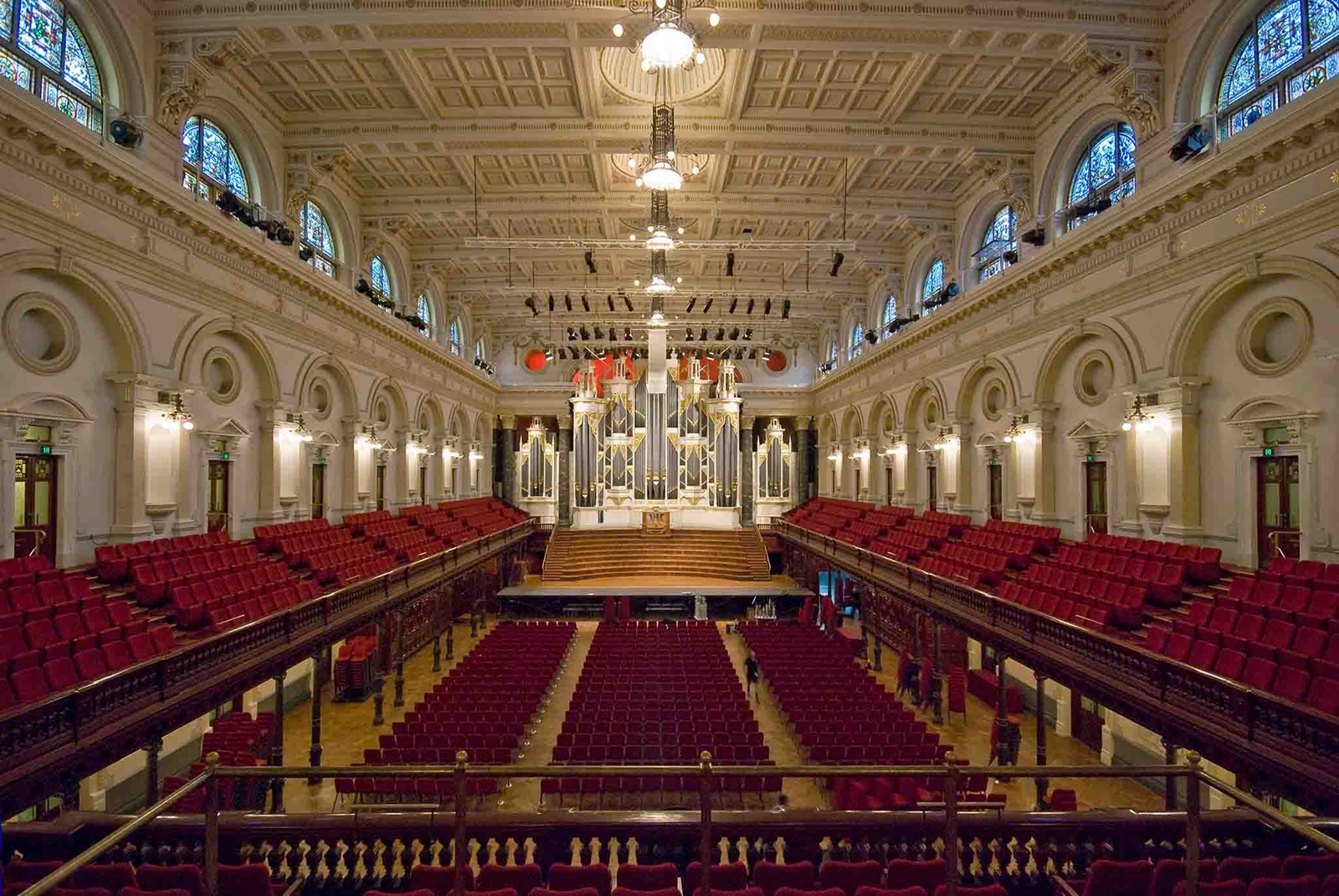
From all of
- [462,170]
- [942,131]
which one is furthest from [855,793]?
[462,170]

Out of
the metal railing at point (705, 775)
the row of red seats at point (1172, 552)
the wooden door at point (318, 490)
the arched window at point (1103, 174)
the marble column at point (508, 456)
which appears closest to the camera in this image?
the metal railing at point (705, 775)

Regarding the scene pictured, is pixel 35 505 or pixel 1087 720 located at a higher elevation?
pixel 35 505

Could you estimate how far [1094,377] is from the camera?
1409 cm

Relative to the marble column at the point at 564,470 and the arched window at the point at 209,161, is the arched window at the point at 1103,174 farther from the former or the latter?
the marble column at the point at 564,470

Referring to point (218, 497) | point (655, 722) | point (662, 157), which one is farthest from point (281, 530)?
point (662, 157)

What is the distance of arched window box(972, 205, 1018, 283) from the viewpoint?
57.4 feet

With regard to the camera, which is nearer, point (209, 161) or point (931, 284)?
point (209, 161)

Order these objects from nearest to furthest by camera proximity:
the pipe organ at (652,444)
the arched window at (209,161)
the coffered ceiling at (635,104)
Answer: the coffered ceiling at (635,104)
the arched window at (209,161)
the pipe organ at (652,444)

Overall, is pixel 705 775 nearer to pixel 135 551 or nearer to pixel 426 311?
pixel 135 551

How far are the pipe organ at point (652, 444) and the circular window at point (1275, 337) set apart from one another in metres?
19.7

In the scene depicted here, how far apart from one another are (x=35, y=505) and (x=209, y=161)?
7409 mm

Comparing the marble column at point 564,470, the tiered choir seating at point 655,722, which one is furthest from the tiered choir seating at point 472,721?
the marble column at point 564,470

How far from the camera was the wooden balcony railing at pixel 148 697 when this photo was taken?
5625 millimetres

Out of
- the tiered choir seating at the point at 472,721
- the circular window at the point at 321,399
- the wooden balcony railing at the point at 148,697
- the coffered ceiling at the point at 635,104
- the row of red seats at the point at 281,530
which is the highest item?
the coffered ceiling at the point at 635,104
